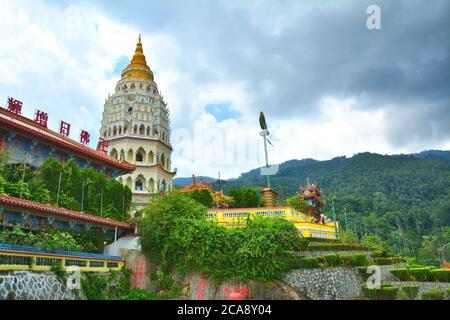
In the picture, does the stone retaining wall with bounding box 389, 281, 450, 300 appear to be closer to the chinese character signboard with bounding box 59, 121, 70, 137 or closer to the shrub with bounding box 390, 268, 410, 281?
the shrub with bounding box 390, 268, 410, 281

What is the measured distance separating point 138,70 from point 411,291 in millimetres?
41725

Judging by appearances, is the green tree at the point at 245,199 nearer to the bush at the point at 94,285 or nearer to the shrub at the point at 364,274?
the shrub at the point at 364,274

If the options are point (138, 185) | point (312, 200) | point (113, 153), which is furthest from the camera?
point (113, 153)

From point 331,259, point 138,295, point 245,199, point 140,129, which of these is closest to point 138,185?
point 140,129

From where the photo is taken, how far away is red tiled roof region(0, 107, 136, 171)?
24656mm

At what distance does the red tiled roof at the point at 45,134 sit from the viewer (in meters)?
24.7

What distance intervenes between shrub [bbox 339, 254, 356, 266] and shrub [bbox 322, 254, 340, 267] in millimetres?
344

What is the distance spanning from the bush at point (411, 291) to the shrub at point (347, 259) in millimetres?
2984

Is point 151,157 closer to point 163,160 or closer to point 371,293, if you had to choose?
point 163,160

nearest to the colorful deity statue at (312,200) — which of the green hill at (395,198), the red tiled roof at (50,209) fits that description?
the red tiled roof at (50,209)

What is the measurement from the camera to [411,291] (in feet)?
67.4
